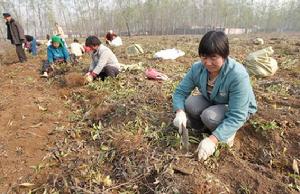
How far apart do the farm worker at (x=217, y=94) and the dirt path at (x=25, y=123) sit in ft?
4.55

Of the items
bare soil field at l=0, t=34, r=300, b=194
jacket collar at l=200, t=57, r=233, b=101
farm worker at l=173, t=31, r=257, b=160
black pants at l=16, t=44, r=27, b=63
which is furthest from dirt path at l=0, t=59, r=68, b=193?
black pants at l=16, t=44, r=27, b=63

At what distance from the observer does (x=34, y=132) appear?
294cm

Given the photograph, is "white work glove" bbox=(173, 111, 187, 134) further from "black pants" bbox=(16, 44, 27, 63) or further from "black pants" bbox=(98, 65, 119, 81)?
"black pants" bbox=(16, 44, 27, 63)

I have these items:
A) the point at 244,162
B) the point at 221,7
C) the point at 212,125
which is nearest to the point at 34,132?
the point at 212,125

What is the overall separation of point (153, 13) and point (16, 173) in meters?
35.8

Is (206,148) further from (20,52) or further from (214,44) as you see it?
(20,52)

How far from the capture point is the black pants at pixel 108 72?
4.62m

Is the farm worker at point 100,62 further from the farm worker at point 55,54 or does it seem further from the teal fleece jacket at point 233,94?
the teal fleece jacket at point 233,94

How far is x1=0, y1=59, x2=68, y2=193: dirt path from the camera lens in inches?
92.4

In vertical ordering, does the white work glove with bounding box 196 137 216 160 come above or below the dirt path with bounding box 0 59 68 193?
above

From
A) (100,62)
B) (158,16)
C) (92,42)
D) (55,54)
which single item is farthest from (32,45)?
(158,16)

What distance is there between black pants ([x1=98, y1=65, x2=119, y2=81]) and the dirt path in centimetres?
82

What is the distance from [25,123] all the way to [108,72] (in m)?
1.78

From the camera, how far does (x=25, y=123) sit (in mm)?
3186
